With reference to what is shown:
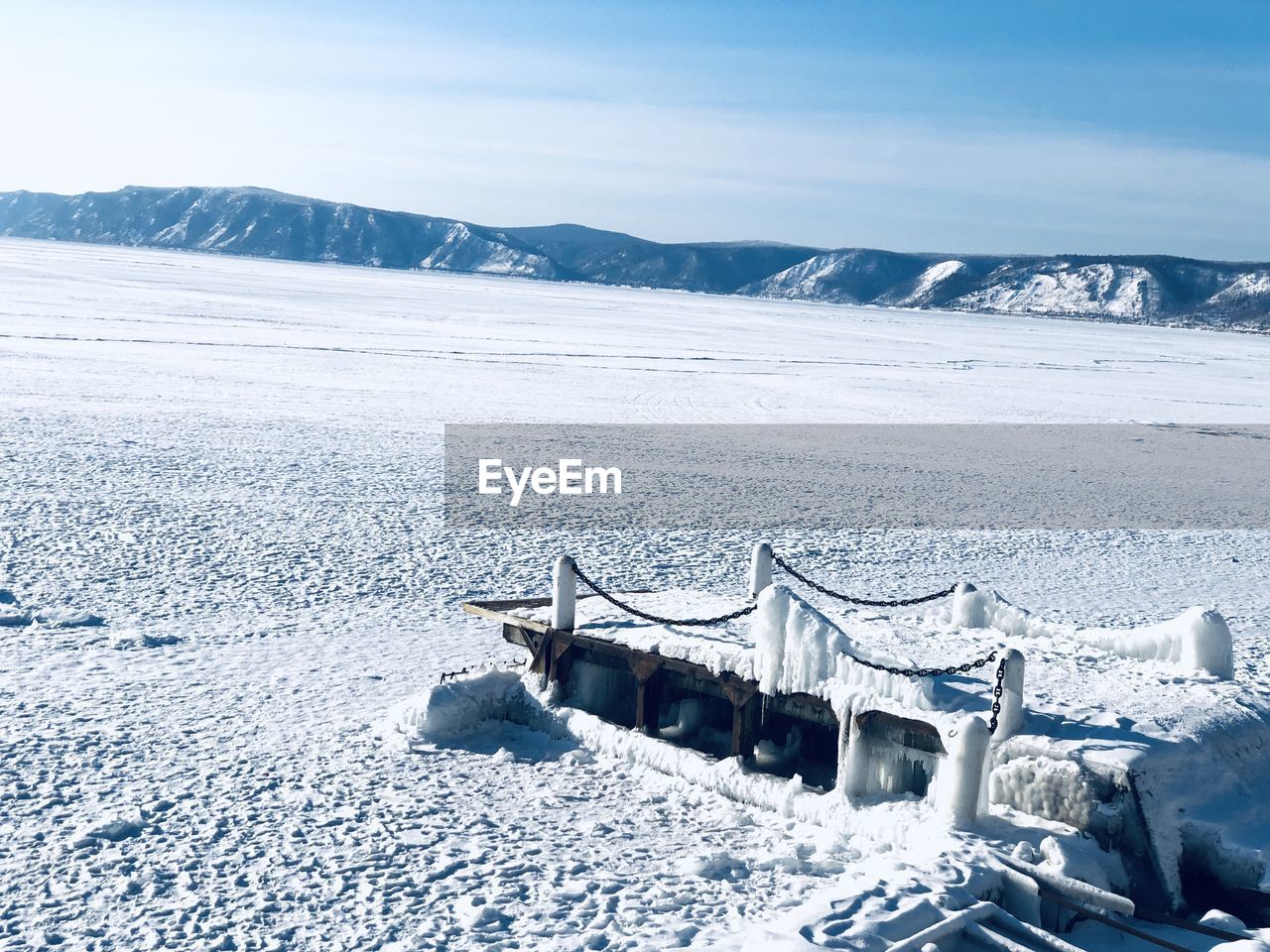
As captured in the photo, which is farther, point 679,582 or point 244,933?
point 679,582

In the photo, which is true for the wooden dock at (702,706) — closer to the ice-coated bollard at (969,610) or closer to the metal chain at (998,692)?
the metal chain at (998,692)

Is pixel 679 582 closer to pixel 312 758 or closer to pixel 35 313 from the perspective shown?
pixel 312 758

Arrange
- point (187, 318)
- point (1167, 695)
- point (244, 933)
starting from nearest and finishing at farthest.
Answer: point (244, 933) → point (1167, 695) → point (187, 318)

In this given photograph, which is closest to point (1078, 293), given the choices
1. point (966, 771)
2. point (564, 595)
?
point (564, 595)

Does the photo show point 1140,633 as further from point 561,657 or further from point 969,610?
point 561,657

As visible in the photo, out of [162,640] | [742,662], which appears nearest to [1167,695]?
[742,662]

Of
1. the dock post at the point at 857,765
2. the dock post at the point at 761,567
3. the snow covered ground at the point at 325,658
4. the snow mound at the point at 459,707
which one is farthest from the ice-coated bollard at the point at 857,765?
the snow mound at the point at 459,707

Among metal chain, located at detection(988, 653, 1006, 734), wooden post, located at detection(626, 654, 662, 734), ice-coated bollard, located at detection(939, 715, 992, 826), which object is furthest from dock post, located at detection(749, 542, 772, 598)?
ice-coated bollard, located at detection(939, 715, 992, 826)
